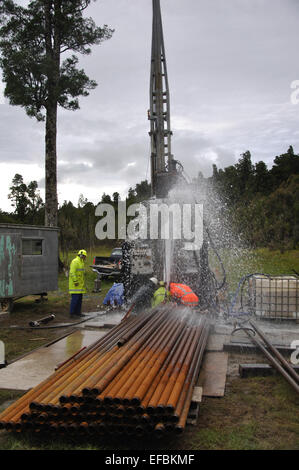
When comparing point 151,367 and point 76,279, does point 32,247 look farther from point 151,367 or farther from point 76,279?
point 151,367

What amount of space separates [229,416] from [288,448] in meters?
0.84

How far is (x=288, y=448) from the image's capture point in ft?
12.3

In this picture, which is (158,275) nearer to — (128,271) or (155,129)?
(128,271)

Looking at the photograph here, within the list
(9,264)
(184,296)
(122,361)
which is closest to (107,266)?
(9,264)

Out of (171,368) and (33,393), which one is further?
(171,368)

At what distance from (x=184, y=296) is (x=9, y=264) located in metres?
5.28

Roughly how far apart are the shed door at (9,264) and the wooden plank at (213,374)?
6303mm

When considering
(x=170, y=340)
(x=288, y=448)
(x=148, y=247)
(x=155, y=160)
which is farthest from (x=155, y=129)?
(x=288, y=448)

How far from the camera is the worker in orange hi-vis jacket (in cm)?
828

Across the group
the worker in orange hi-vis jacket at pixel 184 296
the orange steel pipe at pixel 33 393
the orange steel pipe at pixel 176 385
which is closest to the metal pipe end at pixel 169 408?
the orange steel pipe at pixel 176 385

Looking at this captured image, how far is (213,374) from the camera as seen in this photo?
18.9 ft

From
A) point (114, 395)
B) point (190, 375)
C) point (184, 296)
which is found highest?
point (184, 296)

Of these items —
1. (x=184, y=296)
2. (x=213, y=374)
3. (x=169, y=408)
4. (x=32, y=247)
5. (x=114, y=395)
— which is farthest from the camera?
(x=32, y=247)

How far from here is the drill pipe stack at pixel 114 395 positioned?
374 cm
